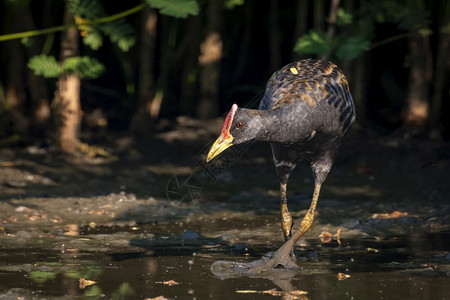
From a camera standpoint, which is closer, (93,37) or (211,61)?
(93,37)

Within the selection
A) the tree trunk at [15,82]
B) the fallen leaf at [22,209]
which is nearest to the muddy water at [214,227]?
the fallen leaf at [22,209]

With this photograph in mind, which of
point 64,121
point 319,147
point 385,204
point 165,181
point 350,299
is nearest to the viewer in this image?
point 350,299

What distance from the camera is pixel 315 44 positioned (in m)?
11.1

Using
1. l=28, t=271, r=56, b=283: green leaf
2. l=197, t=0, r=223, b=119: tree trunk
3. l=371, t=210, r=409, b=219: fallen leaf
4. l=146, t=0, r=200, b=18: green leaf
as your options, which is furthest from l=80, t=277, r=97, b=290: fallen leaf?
l=197, t=0, r=223, b=119: tree trunk

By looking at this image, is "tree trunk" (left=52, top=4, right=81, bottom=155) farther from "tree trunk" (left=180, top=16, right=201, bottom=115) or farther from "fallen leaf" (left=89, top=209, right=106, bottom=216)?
"fallen leaf" (left=89, top=209, right=106, bottom=216)

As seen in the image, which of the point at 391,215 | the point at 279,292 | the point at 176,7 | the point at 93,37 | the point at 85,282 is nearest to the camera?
the point at 279,292

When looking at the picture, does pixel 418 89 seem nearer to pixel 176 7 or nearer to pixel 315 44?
pixel 315 44

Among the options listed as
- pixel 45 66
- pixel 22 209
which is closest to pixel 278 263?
pixel 22 209

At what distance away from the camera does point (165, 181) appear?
11320mm

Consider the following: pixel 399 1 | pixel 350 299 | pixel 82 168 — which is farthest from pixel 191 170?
pixel 350 299

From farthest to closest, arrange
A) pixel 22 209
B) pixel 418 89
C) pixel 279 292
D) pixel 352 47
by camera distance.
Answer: pixel 418 89, pixel 352 47, pixel 22 209, pixel 279 292

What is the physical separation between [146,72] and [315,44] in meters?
3.42

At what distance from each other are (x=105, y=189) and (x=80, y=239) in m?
2.90

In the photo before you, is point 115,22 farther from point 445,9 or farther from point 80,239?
point 445,9
